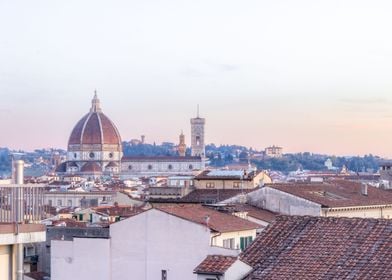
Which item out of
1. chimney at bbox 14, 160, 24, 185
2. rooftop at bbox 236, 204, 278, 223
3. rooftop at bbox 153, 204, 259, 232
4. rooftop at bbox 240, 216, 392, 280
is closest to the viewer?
chimney at bbox 14, 160, 24, 185

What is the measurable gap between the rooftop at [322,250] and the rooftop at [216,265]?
0.34 meters

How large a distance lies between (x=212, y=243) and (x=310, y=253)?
14.0 feet

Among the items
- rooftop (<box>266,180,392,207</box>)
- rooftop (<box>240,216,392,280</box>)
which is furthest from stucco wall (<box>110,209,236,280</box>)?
rooftop (<box>266,180,392,207</box>)

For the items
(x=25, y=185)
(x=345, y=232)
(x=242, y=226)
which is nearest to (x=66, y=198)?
A: (x=242, y=226)

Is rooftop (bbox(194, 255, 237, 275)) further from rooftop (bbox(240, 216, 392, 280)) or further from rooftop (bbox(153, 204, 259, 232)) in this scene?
rooftop (bbox(153, 204, 259, 232))

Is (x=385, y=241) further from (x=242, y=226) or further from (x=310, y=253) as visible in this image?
(x=242, y=226)

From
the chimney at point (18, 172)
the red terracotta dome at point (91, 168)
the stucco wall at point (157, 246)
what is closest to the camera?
the chimney at point (18, 172)

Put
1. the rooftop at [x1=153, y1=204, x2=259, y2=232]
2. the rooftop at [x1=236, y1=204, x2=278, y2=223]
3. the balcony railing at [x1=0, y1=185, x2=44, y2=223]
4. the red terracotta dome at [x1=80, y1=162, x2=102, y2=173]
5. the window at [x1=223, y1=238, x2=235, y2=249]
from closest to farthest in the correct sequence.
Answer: the balcony railing at [x1=0, y1=185, x2=44, y2=223] → the rooftop at [x1=153, y1=204, x2=259, y2=232] → the window at [x1=223, y1=238, x2=235, y2=249] → the rooftop at [x1=236, y1=204, x2=278, y2=223] → the red terracotta dome at [x1=80, y1=162, x2=102, y2=173]

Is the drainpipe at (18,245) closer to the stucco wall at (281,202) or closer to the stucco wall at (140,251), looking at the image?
the stucco wall at (140,251)

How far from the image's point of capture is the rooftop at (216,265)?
20603mm

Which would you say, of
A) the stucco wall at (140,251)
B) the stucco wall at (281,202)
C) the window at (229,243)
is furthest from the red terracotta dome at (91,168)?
the stucco wall at (140,251)

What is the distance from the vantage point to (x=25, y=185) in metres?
11.1

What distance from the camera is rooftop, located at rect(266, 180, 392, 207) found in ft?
127

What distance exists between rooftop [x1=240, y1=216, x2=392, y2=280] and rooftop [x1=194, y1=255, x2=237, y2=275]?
337 mm
